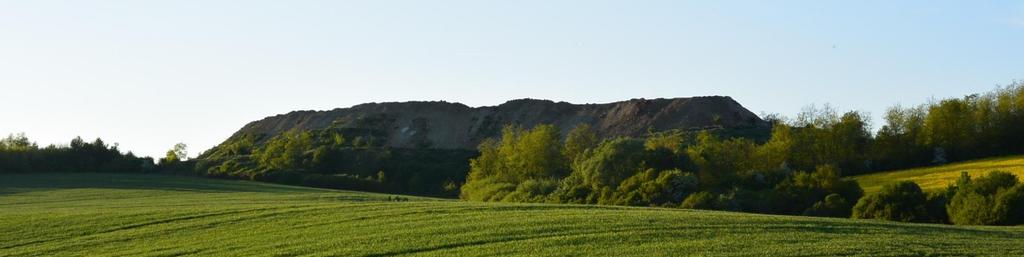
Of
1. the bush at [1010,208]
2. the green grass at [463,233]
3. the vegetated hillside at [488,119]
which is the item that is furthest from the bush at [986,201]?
the vegetated hillside at [488,119]

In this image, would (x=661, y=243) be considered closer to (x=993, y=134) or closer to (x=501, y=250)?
(x=501, y=250)

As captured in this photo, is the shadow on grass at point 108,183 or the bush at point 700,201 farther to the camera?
the shadow on grass at point 108,183

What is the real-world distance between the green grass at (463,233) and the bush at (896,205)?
46.4 ft

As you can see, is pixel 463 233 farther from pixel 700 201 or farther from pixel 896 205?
pixel 700 201

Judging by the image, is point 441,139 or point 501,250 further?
point 441,139

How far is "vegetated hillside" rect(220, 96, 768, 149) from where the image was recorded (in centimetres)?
12862

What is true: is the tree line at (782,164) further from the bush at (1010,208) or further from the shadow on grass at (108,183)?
the shadow on grass at (108,183)

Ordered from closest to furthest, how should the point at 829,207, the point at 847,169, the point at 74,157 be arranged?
the point at 829,207
the point at 847,169
the point at 74,157

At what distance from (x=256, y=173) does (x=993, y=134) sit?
211 feet

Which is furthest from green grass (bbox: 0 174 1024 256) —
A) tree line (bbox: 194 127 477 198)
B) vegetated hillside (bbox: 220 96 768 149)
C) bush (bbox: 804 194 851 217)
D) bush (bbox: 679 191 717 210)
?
vegetated hillside (bbox: 220 96 768 149)

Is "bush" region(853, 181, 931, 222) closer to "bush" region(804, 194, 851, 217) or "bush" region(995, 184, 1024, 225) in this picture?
"bush" region(804, 194, 851, 217)

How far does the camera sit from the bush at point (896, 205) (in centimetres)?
4909

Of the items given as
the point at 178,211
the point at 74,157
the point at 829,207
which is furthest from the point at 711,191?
the point at 74,157

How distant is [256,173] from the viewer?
335 feet
